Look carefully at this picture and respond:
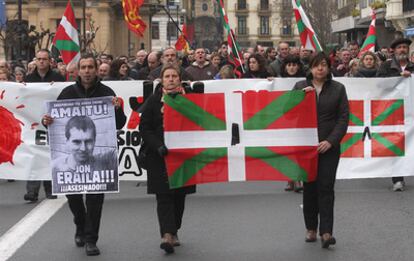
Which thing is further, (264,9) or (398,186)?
(264,9)

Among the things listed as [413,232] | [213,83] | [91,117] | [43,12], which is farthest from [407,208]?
[43,12]

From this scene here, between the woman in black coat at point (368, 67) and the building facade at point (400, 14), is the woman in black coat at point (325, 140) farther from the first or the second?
the building facade at point (400, 14)

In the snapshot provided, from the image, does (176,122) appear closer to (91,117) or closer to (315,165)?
(91,117)

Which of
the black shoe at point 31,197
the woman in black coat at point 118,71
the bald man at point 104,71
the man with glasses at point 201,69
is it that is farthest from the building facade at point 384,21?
the black shoe at point 31,197

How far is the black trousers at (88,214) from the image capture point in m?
7.60

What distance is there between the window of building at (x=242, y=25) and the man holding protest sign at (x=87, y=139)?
120657mm

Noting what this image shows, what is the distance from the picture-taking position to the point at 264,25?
12750 centimetres

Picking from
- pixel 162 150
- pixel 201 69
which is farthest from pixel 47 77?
pixel 162 150

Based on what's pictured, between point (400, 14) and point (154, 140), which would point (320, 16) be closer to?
point (400, 14)

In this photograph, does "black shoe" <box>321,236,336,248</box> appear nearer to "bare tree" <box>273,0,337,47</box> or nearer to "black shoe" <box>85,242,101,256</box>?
"black shoe" <box>85,242,101,256</box>

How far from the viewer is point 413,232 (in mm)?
8234

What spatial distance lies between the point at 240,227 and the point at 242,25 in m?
121

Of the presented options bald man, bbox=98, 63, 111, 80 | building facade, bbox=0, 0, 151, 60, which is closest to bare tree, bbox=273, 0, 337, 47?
building facade, bbox=0, 0, 151, 60

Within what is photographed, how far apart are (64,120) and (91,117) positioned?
289 mm
